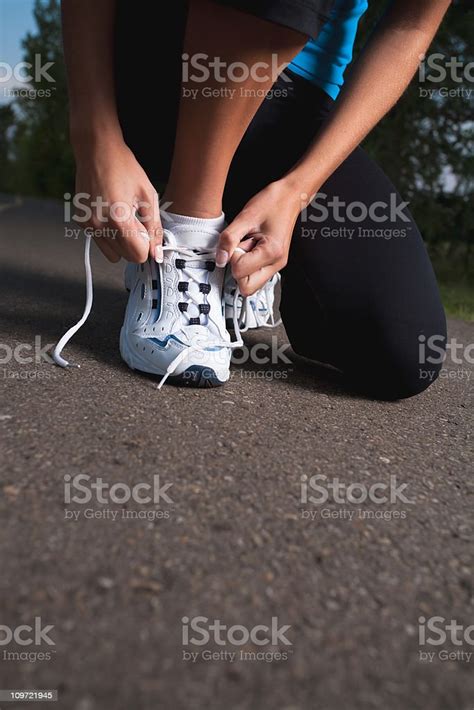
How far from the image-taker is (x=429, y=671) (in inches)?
23.0

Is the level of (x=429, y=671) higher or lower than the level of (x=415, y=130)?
lower

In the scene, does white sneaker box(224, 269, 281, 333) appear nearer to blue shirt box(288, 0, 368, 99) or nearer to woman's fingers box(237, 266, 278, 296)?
woman's fingers box(237, 266, 278, 296)

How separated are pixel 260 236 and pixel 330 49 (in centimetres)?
71

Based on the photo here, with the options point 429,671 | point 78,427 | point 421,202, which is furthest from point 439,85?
point 429,671

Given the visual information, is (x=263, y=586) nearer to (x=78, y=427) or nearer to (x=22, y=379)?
(x=78, y=427)

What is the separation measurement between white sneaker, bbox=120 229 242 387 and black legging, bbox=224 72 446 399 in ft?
0.82

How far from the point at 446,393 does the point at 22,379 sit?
3.18 ft

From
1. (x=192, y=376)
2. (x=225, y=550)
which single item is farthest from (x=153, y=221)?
(x=225, y=550)

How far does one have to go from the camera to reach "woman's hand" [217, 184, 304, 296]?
1.21m

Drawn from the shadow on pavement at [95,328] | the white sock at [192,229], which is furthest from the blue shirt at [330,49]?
the shadow on pavement at [95,328]

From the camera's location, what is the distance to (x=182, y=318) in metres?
1.26

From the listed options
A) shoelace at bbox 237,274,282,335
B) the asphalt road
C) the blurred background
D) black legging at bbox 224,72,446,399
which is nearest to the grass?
the blurred background

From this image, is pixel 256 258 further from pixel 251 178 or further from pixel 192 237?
pixel 251 178

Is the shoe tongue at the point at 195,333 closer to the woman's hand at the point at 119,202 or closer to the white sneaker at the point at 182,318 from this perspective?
the white sneaker at the point at 182,318
